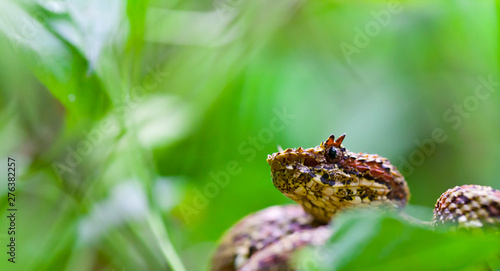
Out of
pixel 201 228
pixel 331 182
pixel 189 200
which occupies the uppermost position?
pixel 189 200

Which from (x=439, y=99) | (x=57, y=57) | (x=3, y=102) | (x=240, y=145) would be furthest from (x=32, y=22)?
(x=439, y=99)

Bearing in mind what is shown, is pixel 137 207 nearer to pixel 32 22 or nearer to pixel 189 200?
pixel 189 200
